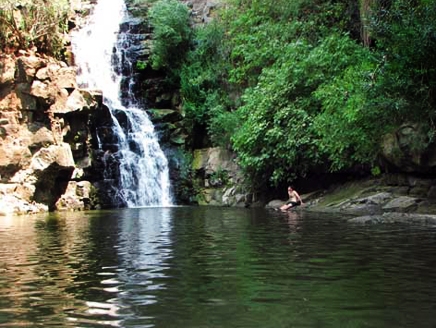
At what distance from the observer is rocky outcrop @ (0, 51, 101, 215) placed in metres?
25.8

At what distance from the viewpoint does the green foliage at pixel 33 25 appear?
27484 mm

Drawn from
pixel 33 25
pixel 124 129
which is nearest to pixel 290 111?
pixel 124 129

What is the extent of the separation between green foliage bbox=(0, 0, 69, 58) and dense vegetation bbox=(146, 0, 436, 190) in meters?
8.72

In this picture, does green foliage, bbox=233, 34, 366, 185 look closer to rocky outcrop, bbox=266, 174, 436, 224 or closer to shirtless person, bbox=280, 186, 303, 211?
shirtless person, bbox=280, 186, 303, 211

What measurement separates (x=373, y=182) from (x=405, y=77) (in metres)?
6.49

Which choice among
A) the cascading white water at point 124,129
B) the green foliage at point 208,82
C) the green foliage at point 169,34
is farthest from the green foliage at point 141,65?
the green foliage at point 208,82

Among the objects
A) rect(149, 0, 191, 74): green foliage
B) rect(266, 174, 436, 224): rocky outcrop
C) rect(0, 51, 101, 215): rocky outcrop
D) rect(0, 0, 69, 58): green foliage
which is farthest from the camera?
rect(149, 0, 191, 74): green foliage

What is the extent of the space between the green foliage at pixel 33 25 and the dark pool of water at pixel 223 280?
59.2 ft

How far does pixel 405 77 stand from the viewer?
56.6ft

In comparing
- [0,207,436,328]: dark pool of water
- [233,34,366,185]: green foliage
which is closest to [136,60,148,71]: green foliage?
[233,34,366,185]: green foliage

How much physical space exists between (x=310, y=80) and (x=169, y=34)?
49.1ft

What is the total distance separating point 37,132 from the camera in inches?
1078

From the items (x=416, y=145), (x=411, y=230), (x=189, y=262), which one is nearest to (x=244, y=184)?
(x=416, y=145)

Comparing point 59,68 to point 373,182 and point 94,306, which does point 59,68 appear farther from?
point 94,306
